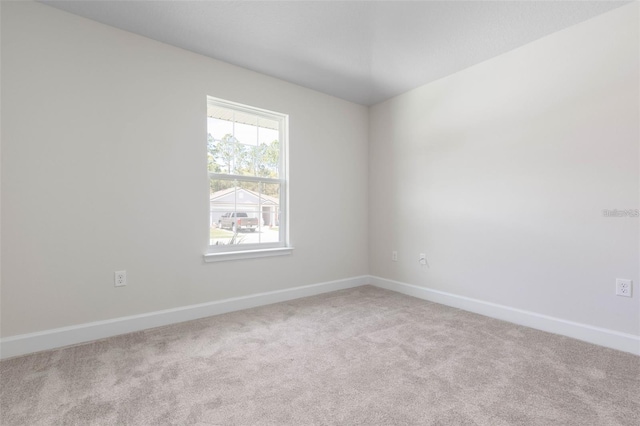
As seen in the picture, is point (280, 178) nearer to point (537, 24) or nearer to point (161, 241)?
point (161, 241)

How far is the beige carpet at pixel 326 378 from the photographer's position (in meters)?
1.51

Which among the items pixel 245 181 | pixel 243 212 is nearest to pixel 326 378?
pixel 243 212

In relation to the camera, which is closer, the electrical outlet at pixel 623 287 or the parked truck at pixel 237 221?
the electrical outlet at pixel 623 287

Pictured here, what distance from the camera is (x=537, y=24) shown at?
2414 millimetres

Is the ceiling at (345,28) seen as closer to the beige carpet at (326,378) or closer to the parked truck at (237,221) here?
the parked truck at (237,221)

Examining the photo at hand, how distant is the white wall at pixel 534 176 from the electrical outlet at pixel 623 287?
0.11ft

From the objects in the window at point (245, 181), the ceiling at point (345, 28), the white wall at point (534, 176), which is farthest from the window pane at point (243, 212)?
the white wall at point (534, 176)

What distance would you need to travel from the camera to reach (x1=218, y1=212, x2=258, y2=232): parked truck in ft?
10.3

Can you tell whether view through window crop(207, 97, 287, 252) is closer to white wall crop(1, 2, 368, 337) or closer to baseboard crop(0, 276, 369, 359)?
white wall crop(1, 2, 368, 337)

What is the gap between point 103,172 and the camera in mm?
2445

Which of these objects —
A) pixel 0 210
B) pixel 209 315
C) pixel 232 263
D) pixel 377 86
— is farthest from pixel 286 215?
pixel 0 210

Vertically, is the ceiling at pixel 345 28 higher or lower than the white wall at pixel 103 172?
higher

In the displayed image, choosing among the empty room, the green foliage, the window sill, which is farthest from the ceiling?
the window sill

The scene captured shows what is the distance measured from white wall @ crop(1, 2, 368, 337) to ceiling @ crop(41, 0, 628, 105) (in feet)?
0.76
